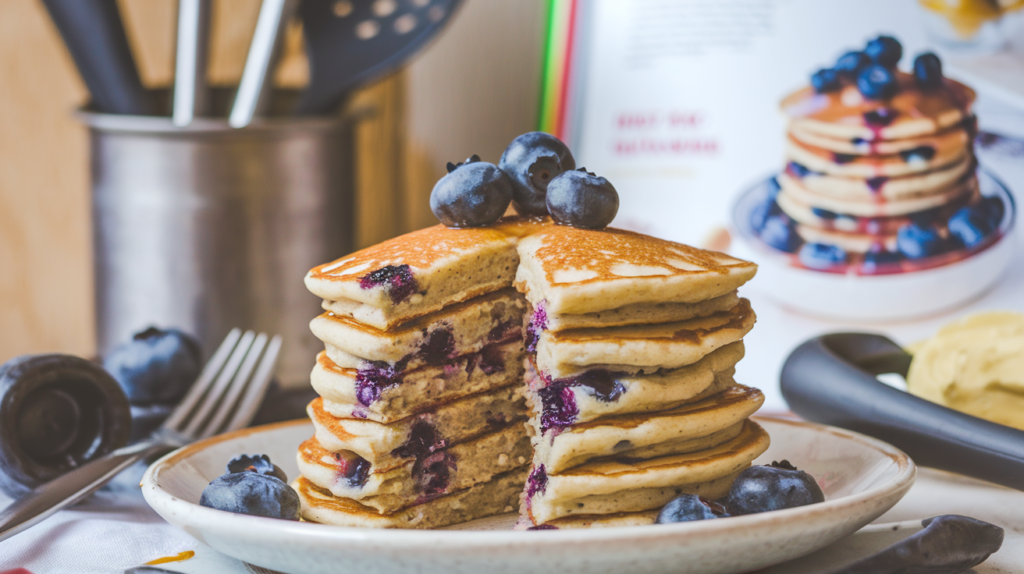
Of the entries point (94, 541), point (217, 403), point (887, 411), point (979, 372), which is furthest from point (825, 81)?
point (94, 541)

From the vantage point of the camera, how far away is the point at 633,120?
82.8 inches

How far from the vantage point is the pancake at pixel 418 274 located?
1032 mm

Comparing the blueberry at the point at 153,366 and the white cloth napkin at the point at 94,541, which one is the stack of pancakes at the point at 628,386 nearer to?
the white cloth napkin at the point at 94,541

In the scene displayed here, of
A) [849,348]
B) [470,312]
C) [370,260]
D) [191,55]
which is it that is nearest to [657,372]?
[470,312]

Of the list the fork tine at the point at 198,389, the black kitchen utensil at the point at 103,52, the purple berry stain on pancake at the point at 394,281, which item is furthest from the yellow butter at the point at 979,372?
the black kitchen utensil at the point at 103,52

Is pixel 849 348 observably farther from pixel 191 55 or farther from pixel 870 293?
pixel 191 55

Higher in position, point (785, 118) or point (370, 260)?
point (785, 118)

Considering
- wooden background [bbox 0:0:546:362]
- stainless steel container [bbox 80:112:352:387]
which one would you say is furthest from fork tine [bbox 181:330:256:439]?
wooden background [bbox 0:0:546:362]

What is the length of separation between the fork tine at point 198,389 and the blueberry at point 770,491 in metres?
0.92

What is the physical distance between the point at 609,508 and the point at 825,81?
127 centimetres

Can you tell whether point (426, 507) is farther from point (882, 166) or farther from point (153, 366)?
point (882, 166)

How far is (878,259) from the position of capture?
1788mm

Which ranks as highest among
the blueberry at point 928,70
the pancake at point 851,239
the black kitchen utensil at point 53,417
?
the blueberry at point 928,70

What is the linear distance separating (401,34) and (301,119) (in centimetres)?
28
